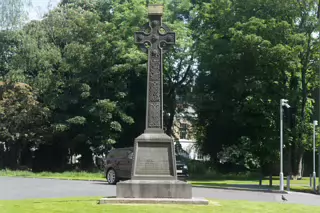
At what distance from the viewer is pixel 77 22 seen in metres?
41.9

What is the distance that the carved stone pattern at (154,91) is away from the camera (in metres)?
16.1

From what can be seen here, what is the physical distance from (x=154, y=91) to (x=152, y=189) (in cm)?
305

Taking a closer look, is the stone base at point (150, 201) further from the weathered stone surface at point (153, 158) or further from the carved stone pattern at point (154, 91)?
the carved stone pattern at point (154, 91)

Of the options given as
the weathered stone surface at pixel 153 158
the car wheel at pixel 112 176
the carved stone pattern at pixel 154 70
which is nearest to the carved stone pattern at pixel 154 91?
the carved stone pattern at pixel 154 70

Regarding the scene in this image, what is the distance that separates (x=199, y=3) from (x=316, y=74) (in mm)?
13459

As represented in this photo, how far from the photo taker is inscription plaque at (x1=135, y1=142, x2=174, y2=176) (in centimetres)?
1563

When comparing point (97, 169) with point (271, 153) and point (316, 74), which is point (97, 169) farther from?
point (316, 74)

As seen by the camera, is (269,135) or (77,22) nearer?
(269,135)

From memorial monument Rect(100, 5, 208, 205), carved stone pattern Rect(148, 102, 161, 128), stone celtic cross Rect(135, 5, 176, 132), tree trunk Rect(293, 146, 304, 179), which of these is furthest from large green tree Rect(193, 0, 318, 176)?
carved stone pattern Rect(148, 102, 161, 128)

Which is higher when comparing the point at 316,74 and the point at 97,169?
the point at 316,74

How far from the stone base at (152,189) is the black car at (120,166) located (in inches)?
420

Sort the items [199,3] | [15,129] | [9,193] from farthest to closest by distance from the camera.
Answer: [199,3] → [15,129] → [9,193]

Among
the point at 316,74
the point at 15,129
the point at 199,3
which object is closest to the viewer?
the point at 316,74

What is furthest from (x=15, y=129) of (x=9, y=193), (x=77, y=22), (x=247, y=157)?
(x=9, y=193)
